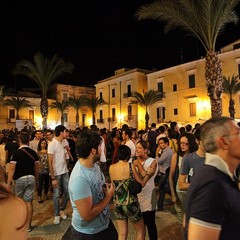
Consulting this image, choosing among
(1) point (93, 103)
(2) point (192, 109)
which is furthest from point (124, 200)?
(1) point (93, 103)

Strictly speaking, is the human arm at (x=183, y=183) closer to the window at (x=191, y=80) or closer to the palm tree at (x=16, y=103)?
the window at (x=191, y=80)

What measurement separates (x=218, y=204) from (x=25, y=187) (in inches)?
173

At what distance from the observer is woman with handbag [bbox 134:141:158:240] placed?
407cm

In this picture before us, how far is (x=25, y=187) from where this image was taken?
5160mm

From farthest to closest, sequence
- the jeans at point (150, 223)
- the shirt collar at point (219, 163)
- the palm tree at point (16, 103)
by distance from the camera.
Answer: the palm tree at point (16, 103), the jeans at point (150, 223), the shirt collar at point (219, 163)

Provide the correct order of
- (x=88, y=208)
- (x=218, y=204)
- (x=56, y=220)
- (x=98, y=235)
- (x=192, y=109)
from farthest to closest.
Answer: (x=192, y=109)
(x=56, y=220)
(x=98, y=235)
(x=88, y=208)
(x=218, y=204)

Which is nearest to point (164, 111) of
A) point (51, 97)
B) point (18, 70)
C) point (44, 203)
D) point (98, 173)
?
point (18, 70)

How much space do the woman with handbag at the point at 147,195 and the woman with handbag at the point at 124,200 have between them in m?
0.33

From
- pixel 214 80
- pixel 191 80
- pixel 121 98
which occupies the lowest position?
pixel 214 80

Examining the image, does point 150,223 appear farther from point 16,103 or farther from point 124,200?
point 16,103

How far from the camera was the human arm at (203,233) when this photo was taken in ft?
5.01

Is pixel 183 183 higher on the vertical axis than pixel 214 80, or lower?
lower

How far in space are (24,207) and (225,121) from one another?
1375mm

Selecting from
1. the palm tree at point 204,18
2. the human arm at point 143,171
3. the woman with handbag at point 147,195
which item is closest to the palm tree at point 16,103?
the palm tree at point 204,18
